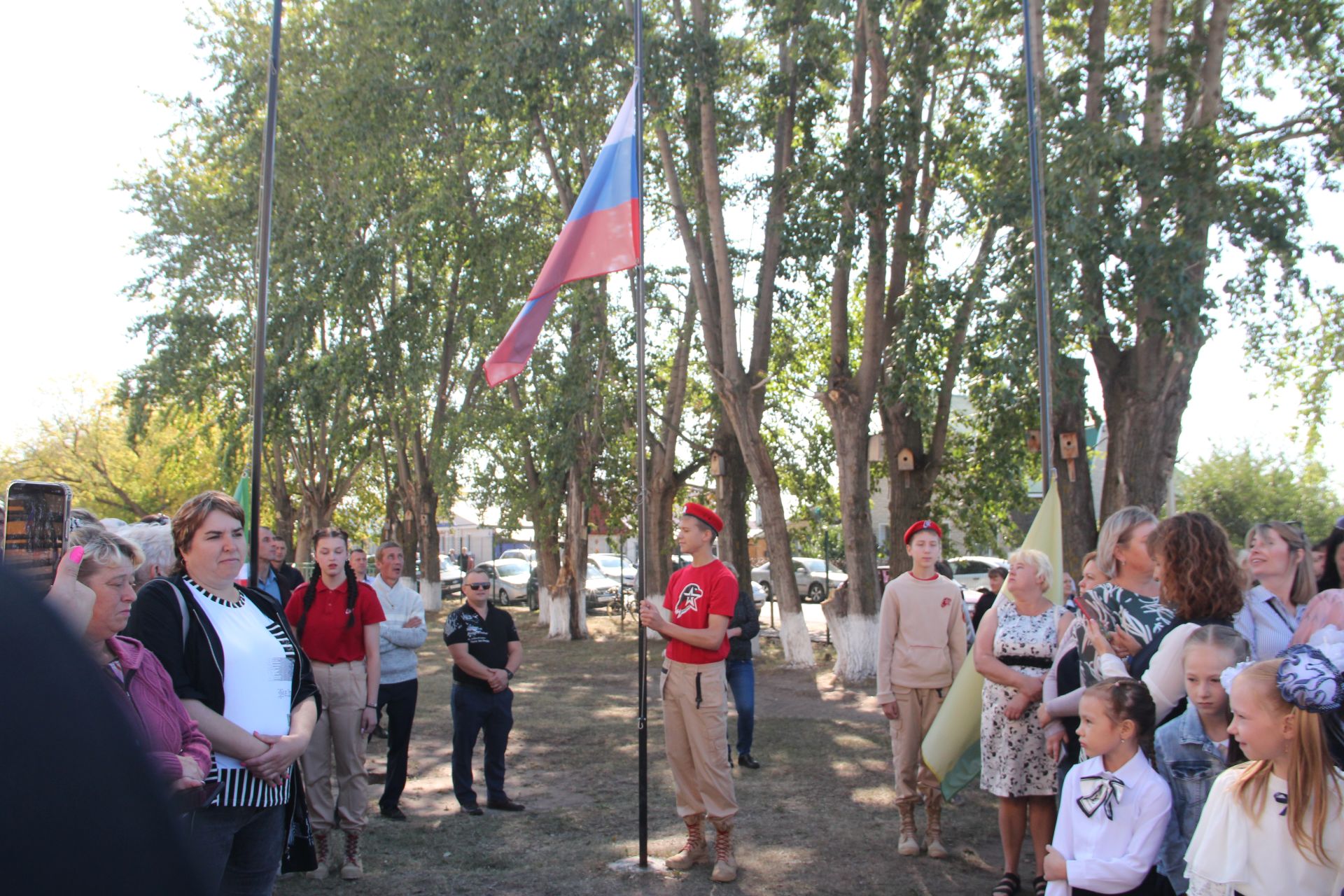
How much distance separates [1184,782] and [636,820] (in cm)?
470

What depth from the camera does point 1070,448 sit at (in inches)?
550

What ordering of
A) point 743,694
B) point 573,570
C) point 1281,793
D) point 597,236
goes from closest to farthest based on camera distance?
1. point 1281,793
2. point 597,236
3. point 743,694
4. point 573,570

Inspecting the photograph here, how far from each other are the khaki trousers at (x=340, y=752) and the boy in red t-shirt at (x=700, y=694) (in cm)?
192

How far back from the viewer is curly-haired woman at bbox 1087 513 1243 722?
424cm

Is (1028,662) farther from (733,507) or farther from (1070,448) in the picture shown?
(733,507)

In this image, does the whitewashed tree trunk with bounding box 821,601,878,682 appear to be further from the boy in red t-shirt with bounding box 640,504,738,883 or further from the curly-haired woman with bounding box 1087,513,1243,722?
the curly-haired woman with bounding box 1087,513,1243,722

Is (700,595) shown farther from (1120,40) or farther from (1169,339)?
(1120,40)

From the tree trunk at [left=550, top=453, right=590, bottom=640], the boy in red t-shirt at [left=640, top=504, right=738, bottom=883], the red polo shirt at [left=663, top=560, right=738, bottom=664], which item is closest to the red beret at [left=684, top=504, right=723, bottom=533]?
the boy in red t-shirt at [left=640, top=504, right=738, bottom=883]

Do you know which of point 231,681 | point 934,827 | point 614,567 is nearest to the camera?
point 231,681

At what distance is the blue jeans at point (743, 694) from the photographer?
9.70 meters

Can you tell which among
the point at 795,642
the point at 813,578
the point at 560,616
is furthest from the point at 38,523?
the point at 813,578

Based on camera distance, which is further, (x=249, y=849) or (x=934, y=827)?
(x=934, y=827)

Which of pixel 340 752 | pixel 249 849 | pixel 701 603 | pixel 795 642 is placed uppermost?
pixel 701 603

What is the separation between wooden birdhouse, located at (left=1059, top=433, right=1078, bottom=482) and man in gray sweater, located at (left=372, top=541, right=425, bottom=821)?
9072 millimetres
